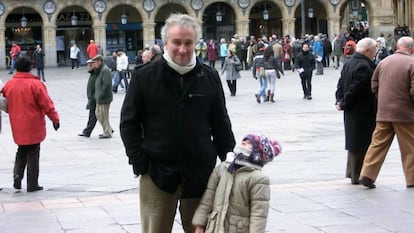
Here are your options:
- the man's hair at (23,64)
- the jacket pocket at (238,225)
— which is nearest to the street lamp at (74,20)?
the man's hair at (23,64)

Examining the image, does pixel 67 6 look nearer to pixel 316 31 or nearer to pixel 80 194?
pixel 316 31

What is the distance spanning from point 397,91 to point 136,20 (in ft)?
142

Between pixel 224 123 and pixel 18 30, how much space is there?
46.9m

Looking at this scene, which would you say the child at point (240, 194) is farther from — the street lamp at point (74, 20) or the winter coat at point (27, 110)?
the street lamp at point (74, 20)

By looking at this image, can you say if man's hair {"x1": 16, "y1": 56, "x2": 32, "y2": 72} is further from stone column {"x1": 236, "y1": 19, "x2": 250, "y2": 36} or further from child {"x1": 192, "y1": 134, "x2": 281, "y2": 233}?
stone column {"x1": 236, "y1": 19, "x2": 250, "y2": 36}

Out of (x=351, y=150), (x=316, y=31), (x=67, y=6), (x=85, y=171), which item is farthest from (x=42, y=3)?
(x=351, y=150)

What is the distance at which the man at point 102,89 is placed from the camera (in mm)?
15859

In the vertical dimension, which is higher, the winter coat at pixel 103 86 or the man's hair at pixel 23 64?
the man's hair at pixel 23 64

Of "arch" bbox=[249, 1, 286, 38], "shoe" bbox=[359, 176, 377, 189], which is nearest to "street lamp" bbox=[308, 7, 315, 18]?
"arch" bbox=[249, 1, 286, 38]

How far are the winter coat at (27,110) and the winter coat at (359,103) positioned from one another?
3.64 m

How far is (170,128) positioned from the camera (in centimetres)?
477

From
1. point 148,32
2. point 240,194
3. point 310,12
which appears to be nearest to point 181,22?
point 240,194

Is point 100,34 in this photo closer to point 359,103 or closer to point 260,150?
point 359,103

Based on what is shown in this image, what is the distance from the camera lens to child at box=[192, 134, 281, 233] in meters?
4.61
